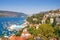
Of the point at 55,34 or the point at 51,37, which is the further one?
the point at 55,34

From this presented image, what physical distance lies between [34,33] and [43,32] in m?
0.63

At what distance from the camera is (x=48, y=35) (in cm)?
1212

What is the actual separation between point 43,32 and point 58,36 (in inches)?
43.9

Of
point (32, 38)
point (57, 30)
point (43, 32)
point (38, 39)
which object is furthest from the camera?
Result: point (57, 30)

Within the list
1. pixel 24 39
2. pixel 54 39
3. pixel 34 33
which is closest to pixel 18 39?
pixel 24 39

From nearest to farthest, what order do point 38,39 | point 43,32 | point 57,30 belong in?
point 38,39 < point 43,32 < point 57,30

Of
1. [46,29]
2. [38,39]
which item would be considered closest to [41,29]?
[46,29]

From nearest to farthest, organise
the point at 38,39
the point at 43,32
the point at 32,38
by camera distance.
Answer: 1. the point at 38,39
2. the point at 32,38
3. the point at 43,32

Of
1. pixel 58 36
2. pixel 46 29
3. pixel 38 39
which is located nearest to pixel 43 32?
pixel 46 29

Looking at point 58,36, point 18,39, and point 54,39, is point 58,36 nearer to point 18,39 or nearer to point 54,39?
point 54,39

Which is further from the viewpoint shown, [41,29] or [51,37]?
[41,29]

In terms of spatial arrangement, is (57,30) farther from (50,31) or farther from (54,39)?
(54,39)

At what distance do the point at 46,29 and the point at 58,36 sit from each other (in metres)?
1.07

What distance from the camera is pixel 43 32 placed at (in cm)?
1266
